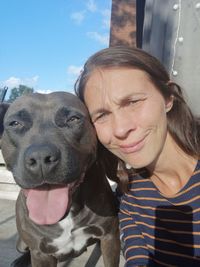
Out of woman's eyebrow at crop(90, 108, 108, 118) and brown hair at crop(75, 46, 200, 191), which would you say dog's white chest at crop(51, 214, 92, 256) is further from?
brown hair at crop(75, 46, 200, 191)

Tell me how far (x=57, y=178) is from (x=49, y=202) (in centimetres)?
15

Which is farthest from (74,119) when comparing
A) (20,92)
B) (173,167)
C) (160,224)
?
(20,92)

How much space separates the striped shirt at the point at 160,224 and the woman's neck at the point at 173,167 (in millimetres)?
60

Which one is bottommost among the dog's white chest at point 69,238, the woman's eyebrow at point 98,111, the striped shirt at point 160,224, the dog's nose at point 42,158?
the dog's white chest at point 69,238

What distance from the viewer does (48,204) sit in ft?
6.75

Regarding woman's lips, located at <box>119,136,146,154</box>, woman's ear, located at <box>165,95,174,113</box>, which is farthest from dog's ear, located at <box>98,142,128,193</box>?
woman's ear, located at <box>165,95,174,113</box>

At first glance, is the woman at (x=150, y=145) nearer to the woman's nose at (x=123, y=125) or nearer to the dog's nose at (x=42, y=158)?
the woman's nose at (x=123, y=125)

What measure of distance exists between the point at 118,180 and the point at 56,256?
0.68 metres

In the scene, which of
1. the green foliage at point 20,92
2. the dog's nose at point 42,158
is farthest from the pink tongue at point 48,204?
the green foliage at point 20,92

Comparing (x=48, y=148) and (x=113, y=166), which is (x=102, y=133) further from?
(x=113, y=166)

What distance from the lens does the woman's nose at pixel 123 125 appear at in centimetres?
197

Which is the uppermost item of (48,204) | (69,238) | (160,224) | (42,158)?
(42,158)

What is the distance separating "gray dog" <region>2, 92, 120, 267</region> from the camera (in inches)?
79.0

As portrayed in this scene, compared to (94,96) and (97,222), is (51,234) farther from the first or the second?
(94,96)
